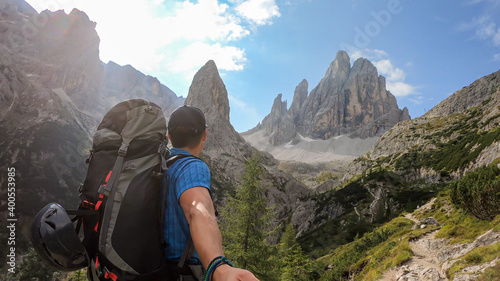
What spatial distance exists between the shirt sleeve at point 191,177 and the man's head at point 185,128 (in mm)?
528

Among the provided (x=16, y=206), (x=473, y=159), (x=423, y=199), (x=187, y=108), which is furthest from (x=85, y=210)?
(x=16, y=206)

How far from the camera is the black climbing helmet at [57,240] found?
1.89 m

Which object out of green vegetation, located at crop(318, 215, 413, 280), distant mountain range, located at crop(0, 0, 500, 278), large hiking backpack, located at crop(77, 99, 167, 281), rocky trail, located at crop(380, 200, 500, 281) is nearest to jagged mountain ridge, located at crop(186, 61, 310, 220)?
distant mountain range, located at crop(0, 0, 500, 278)

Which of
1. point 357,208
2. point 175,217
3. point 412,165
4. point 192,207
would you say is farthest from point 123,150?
point 412,165

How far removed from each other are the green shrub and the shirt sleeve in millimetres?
20295

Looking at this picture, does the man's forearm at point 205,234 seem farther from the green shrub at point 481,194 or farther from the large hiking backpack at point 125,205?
the green shrub at point 481,194

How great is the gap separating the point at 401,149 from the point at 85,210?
111 m

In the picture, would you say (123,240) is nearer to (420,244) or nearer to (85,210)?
(85,210)

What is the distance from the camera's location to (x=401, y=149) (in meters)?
95.9

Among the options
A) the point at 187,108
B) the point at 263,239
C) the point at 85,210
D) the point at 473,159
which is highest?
the point at 473,159

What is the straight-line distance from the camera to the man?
1593 millimetres

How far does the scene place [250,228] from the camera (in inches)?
599

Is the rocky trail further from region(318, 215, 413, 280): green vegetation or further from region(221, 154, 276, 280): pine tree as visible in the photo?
region(221, 154, 276, 280): pine tree

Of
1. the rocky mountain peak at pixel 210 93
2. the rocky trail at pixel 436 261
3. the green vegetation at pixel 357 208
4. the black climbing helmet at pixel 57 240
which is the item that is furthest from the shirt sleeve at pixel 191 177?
the rocky mountain peak at pixel 210 93
